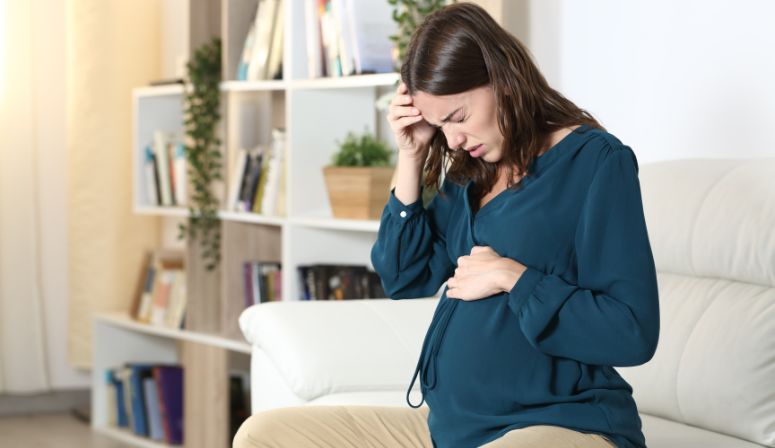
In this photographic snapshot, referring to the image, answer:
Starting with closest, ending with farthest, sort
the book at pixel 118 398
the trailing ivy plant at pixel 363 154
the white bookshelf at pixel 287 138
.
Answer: the trailing ivy plant at pixel 363 154
the white bookshelf at pixel 287 138
the book at pixel 118 398

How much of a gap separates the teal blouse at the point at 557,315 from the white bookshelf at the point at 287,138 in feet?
4.35

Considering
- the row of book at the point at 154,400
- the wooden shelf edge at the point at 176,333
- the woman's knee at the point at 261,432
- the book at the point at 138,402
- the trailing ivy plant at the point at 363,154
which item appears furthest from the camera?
the book at the point at 138,402

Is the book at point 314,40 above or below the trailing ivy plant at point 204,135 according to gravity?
above

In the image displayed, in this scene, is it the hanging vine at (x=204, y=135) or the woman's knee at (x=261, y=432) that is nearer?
the woman's knee at (x=261, y=432)

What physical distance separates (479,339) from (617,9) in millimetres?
1321

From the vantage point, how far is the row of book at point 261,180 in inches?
127

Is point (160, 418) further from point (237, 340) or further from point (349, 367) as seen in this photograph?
point (349, 367)

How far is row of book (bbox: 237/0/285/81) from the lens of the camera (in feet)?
10.6

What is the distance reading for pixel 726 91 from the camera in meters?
2.23

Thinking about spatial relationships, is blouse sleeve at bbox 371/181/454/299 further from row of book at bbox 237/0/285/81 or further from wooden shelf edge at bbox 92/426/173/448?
wooden shelf edge at bbox 92/426/173/448

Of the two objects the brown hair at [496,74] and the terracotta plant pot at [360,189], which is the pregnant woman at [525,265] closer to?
the brown hair at [496,74]

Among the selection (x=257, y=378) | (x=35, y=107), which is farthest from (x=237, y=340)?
(x=35, y=107)

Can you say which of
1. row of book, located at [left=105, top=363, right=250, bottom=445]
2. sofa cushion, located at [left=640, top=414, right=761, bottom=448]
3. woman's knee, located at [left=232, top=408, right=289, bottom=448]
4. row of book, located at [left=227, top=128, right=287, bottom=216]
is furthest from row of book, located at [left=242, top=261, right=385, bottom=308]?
woman's knee, located at [left=232, top=408, right=289, bottom=448]

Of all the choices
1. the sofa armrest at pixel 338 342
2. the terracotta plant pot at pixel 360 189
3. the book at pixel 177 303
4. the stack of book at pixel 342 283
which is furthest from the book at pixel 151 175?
the sofa armrest at pixel 338 342
